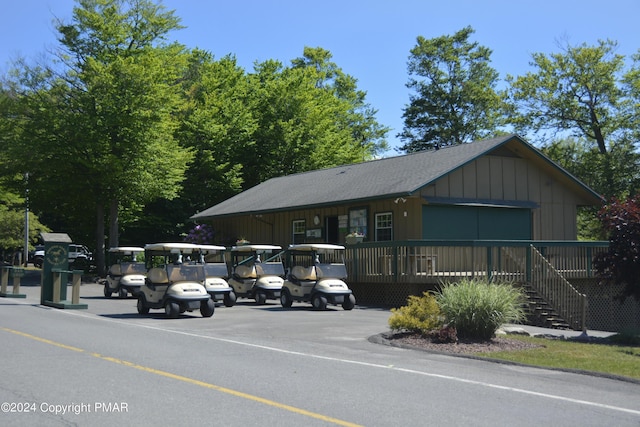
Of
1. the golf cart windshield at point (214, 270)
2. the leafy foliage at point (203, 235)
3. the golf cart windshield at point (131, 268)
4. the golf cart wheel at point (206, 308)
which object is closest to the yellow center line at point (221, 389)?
the golf cart wheel at point (206, 308)

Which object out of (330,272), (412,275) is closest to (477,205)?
(412,275)

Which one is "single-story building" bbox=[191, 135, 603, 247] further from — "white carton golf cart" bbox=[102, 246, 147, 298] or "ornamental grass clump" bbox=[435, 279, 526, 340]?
"ornamental grass clump" bbox=[435, 279, 526, 340]

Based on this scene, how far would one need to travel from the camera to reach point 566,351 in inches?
477

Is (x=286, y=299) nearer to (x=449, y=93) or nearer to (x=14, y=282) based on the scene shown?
(x=14, y=282)

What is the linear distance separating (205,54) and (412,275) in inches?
1805

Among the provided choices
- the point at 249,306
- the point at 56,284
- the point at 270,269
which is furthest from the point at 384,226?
the point at 56,284

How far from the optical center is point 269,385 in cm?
839

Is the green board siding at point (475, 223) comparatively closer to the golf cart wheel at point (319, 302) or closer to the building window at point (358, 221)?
the building window at point (358, 221)

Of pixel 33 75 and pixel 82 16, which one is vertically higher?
pixel 82 16

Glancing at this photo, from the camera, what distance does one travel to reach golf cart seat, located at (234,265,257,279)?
23.2 m

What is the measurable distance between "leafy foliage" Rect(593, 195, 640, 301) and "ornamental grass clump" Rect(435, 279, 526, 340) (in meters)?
3.63

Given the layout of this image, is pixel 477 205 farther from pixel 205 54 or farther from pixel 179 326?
pixel 205 54

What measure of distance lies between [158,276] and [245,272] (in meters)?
5.49

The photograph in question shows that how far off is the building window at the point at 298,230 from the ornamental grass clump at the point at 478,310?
54.5 ft
